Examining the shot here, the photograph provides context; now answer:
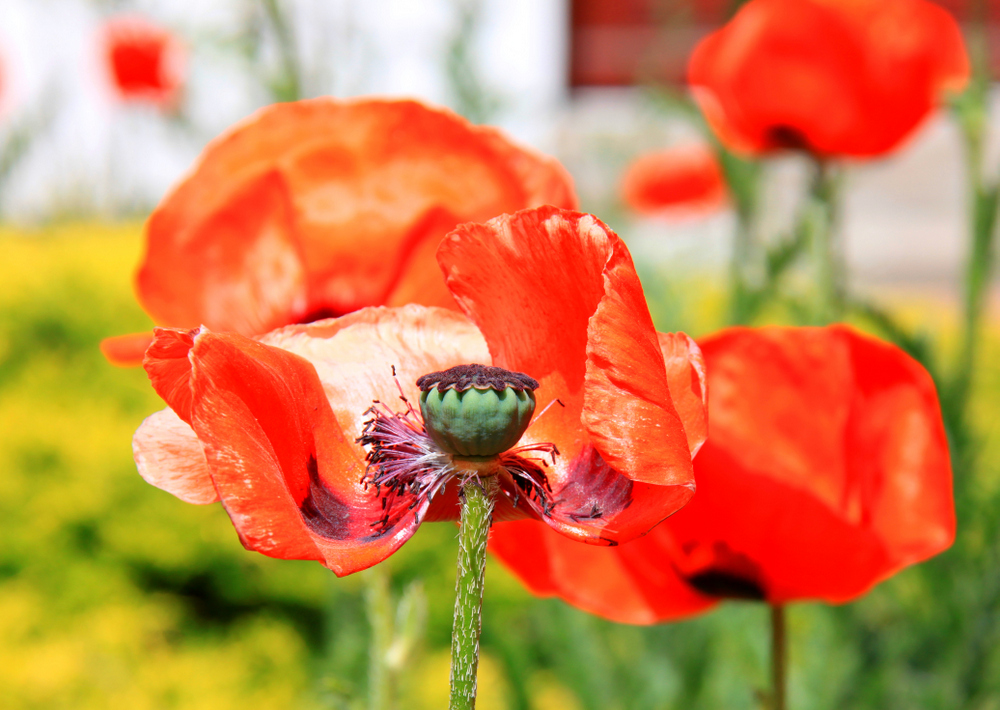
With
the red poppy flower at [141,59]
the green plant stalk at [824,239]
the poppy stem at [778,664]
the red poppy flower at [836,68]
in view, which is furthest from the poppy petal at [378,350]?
the red poppy flower at [141,59]

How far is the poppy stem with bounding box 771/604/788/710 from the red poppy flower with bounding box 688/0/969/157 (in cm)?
55

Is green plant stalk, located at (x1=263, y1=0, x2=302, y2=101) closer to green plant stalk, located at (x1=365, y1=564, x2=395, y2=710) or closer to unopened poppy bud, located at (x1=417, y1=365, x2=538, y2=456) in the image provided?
green plant stalk, located at (x1=365, y1=564, x2=395, y2=710)

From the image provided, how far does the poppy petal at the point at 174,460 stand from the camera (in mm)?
252

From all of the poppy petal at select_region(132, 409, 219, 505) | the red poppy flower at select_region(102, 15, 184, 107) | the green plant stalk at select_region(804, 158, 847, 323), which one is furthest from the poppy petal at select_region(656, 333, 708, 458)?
the red poppy flower at select_region(102, 15, 184, 107)

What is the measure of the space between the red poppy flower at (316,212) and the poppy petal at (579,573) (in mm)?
106

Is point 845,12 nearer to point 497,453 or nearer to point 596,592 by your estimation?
point 596,592

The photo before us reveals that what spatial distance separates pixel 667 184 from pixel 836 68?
1.98 metres

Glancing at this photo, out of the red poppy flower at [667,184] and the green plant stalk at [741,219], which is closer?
the green plant stalk at [741,219]

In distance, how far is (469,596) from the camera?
22 cm

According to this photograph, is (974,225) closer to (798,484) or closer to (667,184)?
(798,484)

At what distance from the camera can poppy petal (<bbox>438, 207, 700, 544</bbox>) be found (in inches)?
8.7

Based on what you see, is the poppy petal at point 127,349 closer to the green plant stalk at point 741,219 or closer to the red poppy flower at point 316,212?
the red poppy flower at point 316,212

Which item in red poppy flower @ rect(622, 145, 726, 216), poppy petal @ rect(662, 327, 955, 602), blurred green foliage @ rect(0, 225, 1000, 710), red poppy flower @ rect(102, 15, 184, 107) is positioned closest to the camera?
poppy petal @ rect(662, 327, 955, 602)

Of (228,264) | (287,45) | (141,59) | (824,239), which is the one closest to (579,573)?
(228,264)
